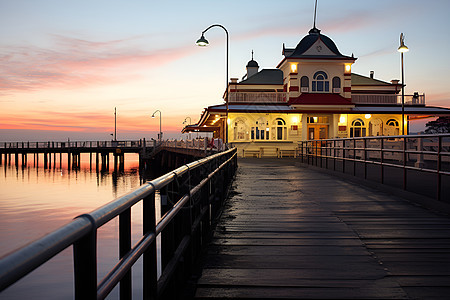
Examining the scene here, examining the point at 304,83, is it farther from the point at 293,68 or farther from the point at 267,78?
the point at 267,78

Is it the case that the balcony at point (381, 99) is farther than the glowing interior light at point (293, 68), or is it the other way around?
the balcony at point (381, 99)

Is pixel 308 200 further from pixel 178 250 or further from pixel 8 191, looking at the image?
pixel 8 191

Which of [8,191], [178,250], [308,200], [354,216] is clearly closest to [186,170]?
[178,250]

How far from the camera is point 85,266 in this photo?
60.1 inches

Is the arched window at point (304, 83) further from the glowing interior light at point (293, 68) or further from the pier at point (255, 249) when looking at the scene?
the pier at point (255, 249)

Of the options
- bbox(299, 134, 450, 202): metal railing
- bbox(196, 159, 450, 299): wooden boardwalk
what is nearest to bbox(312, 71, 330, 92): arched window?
bbox(299, 134, 450, 202): metal railing

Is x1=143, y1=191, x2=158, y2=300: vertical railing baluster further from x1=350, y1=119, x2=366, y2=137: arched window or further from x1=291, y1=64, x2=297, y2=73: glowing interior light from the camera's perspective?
x1=350, y1=119, x2=366, y2=137: arched window

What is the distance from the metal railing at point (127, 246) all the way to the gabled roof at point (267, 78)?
4123 centimetres

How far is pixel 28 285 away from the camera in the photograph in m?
12.1

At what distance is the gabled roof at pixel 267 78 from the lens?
45219mm

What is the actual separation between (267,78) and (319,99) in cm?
1230

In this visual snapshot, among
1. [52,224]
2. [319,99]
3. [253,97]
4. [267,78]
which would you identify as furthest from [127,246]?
[267,78]

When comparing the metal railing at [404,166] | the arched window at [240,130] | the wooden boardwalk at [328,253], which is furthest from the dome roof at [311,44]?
the wooden boardwalk at [328,253]

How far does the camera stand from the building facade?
34344 mm
